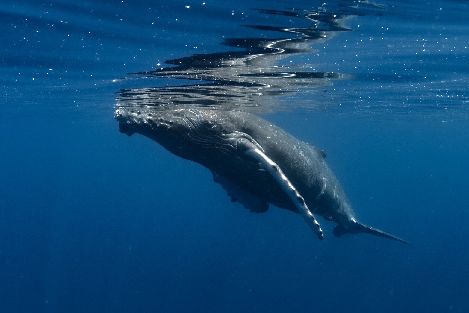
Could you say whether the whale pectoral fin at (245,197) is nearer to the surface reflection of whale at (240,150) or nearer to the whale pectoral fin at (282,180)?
the surface reflection of whale at (240,150)

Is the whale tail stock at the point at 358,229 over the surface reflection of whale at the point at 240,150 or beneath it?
beneath

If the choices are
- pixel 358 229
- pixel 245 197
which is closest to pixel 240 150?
pixel 245 197

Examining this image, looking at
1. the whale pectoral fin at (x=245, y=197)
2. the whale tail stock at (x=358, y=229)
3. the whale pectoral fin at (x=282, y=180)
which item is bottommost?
the whale tail stock at (x=358, y=229)

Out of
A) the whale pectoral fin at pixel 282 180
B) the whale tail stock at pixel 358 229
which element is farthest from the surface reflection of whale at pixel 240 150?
the whale tail stock at pixel 358 229

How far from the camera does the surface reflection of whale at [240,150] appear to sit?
11281 mm

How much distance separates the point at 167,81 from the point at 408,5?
10983 millimetres

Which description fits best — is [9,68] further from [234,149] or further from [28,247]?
[28,247]

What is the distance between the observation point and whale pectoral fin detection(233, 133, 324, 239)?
10.3 m

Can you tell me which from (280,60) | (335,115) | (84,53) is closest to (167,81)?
(84,53)

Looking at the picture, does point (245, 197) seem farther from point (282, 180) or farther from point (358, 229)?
point (358, 229)

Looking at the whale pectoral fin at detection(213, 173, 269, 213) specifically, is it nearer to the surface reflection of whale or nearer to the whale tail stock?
the surface reflection of whale

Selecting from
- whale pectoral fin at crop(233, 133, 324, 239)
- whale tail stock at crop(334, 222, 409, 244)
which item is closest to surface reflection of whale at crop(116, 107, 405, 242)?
whale pectoral fin at crop(233, 133, 324, 239)

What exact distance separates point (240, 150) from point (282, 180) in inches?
56.4

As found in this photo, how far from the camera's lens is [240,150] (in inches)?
448
